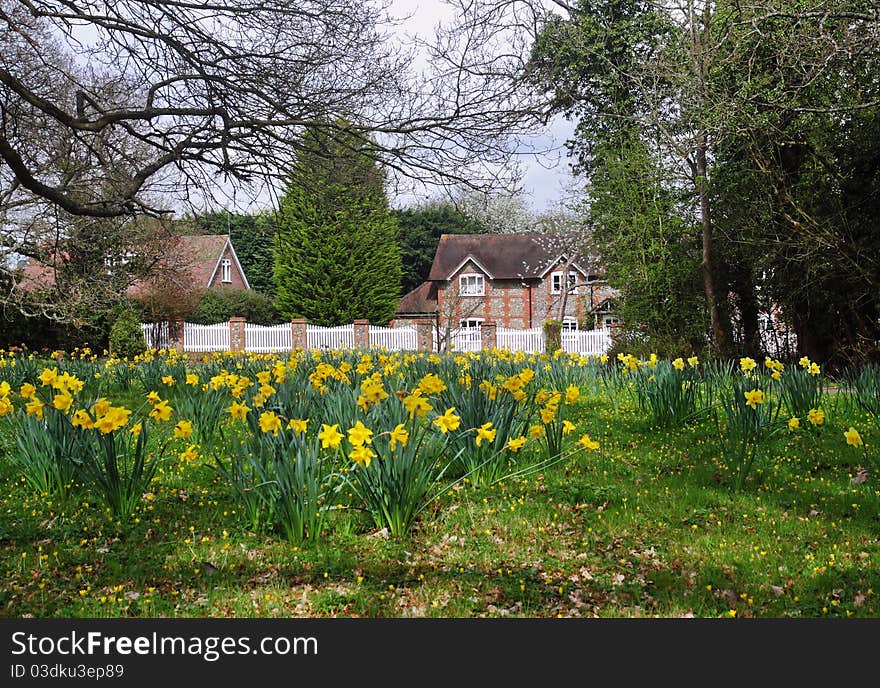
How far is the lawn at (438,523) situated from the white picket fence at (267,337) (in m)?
20.2

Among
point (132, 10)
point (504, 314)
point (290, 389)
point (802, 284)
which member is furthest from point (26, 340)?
point (504, 314)

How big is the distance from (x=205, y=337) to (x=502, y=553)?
77.0 ft

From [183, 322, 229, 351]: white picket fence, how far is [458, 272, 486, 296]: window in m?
13.2

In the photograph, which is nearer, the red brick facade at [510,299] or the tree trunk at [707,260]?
the tree trunk at [707,260]

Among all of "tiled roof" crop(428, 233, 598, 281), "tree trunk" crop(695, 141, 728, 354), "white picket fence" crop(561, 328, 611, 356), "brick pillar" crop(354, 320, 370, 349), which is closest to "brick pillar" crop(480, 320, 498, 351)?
"white picket fence" crop(561, 328, 611, 356)

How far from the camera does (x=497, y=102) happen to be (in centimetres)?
601

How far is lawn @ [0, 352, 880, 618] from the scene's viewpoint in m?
2.76

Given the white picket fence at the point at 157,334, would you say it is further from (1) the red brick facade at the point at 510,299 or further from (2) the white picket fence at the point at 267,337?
(1) the red brick facade at the point at 510,299

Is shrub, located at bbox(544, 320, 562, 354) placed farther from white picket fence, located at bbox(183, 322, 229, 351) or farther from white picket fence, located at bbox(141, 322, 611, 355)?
white picket fence, located at bbox(183, 322, 229, 351)

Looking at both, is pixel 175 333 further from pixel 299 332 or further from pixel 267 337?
pixel 299 332

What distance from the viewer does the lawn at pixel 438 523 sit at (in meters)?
2.76

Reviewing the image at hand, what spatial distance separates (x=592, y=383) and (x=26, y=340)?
692 inches

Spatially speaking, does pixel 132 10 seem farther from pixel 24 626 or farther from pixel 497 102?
pixel 24 626

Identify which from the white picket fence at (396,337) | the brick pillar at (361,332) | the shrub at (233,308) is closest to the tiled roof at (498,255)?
the shrub at (233,308)
